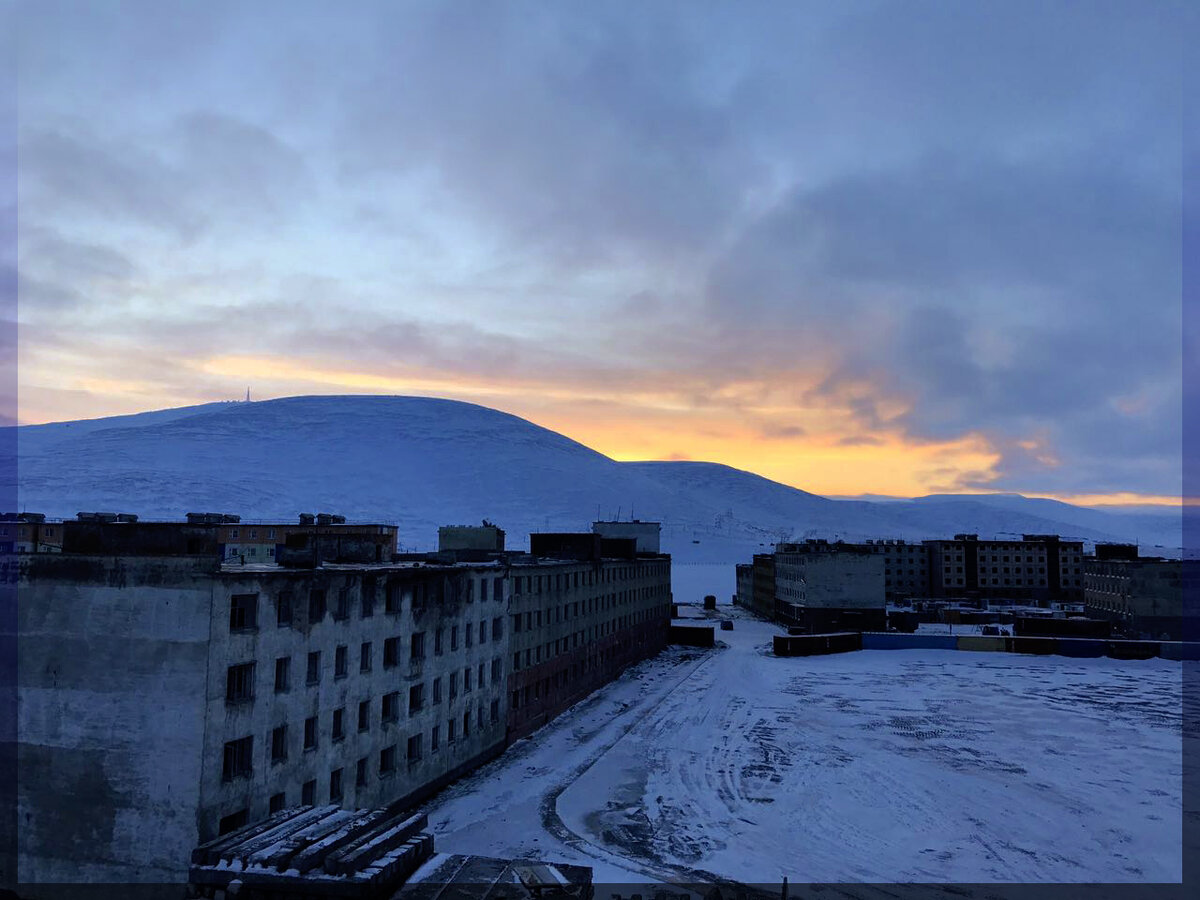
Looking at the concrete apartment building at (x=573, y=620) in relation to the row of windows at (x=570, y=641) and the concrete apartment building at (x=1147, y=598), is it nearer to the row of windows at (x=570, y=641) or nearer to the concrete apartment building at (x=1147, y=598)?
the row of windows at (x=570, y=641)

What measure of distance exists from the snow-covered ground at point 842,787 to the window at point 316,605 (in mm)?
11913

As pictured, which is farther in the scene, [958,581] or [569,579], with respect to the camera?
[958,581]

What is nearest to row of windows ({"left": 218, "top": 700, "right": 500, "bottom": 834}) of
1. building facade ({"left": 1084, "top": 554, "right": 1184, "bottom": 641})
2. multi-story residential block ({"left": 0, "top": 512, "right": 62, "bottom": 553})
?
multi-story residential block ({"left": 0, "top": 512, "right": 62, "bottom": 553})

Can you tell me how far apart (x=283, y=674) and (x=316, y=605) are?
3262 mm

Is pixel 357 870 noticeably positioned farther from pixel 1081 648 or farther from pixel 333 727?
pixel 1081 648

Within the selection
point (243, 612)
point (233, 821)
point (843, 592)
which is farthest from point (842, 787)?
point (843, 592)

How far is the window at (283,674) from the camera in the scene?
1276 inches

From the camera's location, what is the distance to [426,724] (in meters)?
43.7

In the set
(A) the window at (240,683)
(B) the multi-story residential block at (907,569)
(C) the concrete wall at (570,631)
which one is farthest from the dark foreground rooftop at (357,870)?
(B) the multi-story residential block at (907,569)

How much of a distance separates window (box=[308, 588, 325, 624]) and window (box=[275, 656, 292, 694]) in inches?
81.6

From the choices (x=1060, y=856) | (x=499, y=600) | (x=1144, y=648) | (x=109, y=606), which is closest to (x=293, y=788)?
(x=109, y=606)

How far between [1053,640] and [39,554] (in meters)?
103

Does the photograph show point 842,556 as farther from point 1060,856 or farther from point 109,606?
point 109,606

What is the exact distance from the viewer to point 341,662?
36719 mm
